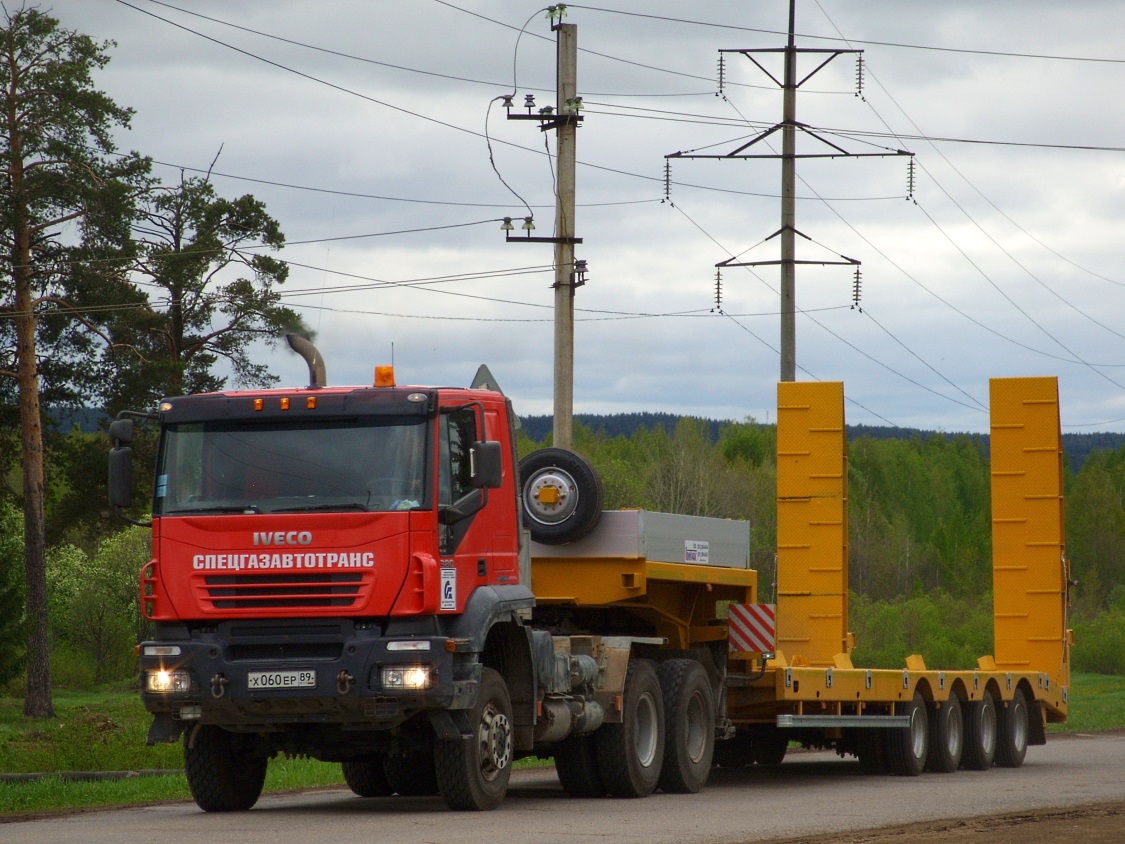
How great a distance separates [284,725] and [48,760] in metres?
13.2

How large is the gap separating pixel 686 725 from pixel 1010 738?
674 cm

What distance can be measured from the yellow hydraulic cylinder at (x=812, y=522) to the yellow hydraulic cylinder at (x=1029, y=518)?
2726 mm

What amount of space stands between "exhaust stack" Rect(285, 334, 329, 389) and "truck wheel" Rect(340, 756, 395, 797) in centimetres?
392

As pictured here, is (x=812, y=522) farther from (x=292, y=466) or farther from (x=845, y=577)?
(x=292, y=466)

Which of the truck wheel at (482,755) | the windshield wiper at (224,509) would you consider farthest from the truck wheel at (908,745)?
the windshield wiper at (224,509)

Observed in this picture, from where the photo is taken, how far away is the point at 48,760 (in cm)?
2377

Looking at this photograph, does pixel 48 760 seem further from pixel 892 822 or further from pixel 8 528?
pixel 8 528

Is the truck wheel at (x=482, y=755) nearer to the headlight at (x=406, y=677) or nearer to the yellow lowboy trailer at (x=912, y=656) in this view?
the headlight at (x=406, y=677)

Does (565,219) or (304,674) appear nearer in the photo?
(304,674)

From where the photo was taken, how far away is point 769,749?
65.5 feet

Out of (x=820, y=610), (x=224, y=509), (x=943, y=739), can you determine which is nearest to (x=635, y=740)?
(x=224, y=509)

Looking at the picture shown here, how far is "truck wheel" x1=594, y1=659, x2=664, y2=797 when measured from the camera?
1410 centimetres

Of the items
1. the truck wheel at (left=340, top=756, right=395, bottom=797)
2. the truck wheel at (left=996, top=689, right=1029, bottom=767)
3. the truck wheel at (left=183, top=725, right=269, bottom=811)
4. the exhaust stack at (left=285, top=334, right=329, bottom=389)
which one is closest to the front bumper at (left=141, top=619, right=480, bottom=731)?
the truck wheel at (left=183, top=725, right=269, bottom=811)

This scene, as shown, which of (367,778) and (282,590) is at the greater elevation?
(282,590)
